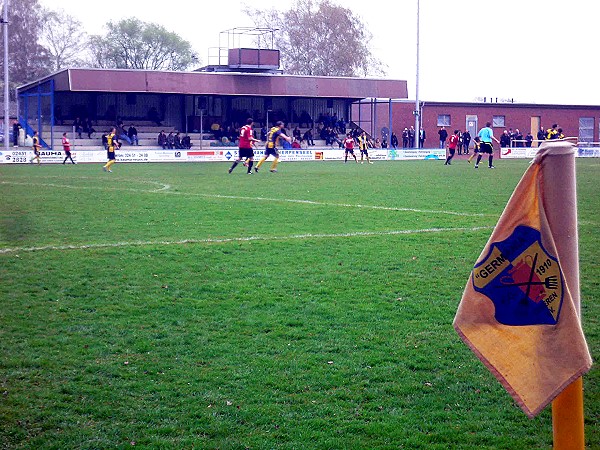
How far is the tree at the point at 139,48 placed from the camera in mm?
78688

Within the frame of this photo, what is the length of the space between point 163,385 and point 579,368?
12.0 ft

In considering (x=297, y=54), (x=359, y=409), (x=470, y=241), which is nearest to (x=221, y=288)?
(x=359, y=409)

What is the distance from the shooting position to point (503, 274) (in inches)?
97.8

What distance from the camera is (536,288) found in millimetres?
2467

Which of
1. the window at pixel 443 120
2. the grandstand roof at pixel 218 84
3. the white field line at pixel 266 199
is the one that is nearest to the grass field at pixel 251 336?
the white field line at pixel 266 199

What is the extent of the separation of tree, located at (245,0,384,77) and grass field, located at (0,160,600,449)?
64.9 m

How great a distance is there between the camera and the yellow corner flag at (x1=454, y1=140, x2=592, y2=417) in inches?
95.9

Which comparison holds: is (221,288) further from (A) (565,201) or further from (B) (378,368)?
(A) (565,201)

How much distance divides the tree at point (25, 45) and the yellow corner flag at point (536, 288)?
241ft

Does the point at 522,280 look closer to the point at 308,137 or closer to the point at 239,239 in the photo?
the point at 239,239

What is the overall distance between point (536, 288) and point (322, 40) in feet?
254

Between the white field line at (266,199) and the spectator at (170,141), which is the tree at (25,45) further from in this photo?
the white field line at (266,199)

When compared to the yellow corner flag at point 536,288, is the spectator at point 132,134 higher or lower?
higher

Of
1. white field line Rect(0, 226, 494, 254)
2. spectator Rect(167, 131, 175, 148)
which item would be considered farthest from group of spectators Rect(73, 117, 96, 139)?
white field line Rect(0, 226, 494, 254)
